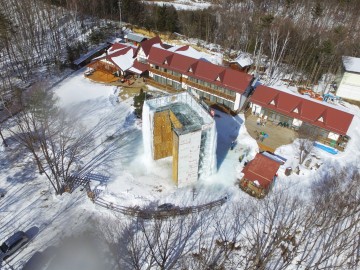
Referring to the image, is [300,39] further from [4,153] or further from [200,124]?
[4,153]

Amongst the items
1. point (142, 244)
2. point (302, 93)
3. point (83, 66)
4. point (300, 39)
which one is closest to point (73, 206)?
point (142, 244)

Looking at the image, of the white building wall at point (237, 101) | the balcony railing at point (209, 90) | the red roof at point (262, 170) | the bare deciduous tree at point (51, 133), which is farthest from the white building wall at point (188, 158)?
the balcony railing at point (209, 90)

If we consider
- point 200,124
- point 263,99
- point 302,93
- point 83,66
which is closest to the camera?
point 200,124

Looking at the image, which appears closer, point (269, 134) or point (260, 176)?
point (260, 176)

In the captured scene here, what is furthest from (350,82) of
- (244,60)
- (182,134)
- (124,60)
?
(124,60)

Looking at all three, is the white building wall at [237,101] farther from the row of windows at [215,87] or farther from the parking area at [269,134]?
the parking area at [269,134]

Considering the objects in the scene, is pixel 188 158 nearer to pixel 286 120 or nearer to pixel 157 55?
pixel 286 120
